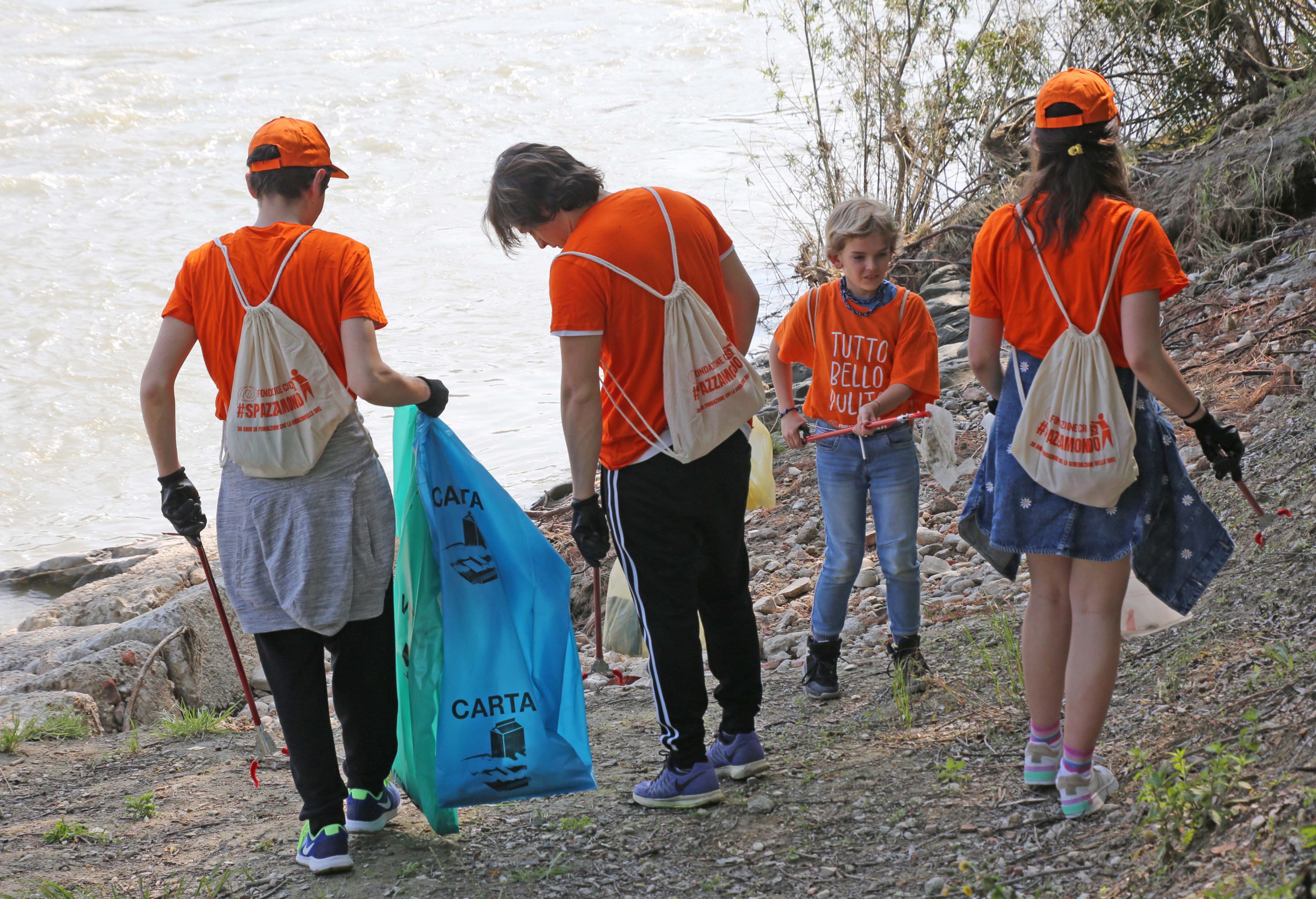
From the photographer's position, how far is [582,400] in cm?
257

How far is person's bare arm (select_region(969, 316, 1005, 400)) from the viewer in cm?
242

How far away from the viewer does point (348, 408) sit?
8.59 ft

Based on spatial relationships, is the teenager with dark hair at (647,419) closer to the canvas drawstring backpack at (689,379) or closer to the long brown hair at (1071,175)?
the canvas drawstring backpack at (689,379)

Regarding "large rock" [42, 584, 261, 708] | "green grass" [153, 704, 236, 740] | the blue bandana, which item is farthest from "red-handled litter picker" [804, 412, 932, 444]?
"large rock" [42, 584, 261, 708]

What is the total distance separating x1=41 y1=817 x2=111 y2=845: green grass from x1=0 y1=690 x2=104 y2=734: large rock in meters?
1.18

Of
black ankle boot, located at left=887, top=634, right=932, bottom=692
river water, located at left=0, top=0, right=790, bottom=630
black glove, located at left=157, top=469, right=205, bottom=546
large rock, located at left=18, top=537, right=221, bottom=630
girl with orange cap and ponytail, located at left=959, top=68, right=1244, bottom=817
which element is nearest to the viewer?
girl with orange cap and ponytail, located at left=959, top=68, right=1244, bottom=817

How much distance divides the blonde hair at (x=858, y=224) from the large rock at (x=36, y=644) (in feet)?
12.4

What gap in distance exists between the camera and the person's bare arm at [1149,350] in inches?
84.7

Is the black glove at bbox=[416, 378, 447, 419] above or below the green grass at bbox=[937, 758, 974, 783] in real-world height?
above

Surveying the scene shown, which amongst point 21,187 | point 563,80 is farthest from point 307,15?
point 21,187

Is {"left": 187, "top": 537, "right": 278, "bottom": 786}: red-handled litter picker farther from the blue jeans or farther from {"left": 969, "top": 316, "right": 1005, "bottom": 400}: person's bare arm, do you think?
{"left": 969, "top": 316, "right": 1005, "bottom": 400}: person's bare arm

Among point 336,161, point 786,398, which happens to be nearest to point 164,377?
point 786,398

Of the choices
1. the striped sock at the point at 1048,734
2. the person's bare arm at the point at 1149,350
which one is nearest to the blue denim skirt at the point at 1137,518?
the person's bare arm at the point at 1149,350

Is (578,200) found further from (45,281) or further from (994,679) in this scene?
(45,281)
